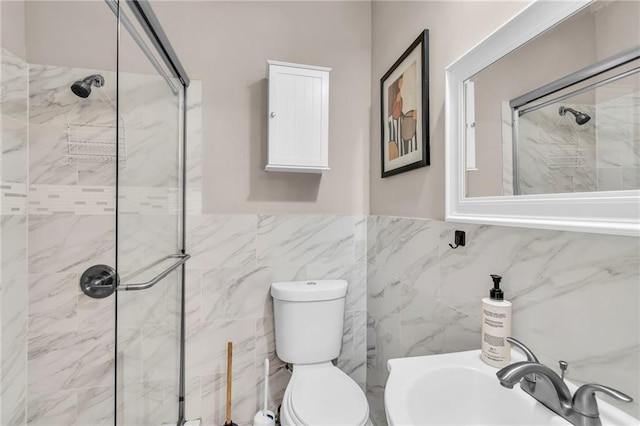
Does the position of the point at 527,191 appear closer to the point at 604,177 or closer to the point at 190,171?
the point at 604,177

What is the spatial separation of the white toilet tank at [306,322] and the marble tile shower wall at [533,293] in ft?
1.00

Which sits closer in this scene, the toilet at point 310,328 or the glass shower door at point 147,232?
the glass shower door at point 147,232

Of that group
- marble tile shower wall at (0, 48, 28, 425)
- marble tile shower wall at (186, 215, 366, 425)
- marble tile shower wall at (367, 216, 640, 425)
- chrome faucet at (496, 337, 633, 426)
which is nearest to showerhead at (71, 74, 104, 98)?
marble tile shower wall at (0, 48, 28, 425)

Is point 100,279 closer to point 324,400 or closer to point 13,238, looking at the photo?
point 13,238

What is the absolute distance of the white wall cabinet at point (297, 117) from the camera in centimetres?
153

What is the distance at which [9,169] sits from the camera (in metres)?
1.22

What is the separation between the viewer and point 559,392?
23.0 inches

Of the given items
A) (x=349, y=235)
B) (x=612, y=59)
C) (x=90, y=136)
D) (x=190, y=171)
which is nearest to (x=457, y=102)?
(x=612, y=59)

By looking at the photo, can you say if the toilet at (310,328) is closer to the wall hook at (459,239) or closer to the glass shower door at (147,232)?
the glass shower door at (147,232)

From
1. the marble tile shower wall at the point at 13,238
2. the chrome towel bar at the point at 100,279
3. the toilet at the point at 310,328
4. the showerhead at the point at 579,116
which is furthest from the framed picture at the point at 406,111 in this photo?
the marble tile shower wall at the point at 13,238

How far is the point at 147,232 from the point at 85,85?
28.5 inches

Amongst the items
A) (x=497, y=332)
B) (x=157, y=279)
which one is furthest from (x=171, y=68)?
(x=497, y=332)

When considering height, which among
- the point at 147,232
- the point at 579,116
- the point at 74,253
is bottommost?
the point at 74,253

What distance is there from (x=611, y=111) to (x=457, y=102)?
501 mm
